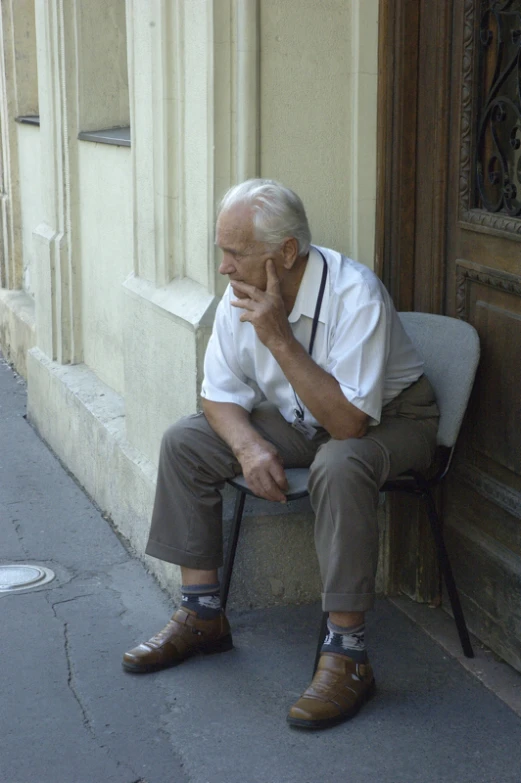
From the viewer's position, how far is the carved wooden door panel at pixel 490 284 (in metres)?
3.36

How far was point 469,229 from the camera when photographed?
11.7 ft

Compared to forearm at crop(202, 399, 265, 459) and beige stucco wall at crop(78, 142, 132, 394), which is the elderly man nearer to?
forearm at crop(202, 399, 265, 459)

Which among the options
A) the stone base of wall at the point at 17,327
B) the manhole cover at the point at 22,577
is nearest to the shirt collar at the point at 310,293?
the manhole cover at the point at 22,577

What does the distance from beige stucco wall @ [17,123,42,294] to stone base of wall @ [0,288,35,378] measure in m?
0.13

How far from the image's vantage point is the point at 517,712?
3275 mm

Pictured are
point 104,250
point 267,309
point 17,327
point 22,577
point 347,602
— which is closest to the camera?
point 347,602

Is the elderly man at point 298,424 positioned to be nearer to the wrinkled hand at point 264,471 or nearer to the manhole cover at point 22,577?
the wrinkled hand at point 264,471

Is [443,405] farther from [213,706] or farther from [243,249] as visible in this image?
[213,706]

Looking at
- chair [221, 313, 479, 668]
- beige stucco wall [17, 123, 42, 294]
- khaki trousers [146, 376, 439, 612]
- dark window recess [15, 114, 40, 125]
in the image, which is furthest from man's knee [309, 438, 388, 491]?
dark window recess [15, 114, 40, 125]

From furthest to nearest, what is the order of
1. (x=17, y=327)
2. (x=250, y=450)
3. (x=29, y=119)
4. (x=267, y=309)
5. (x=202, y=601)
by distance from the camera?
(x=17, y=327)
(x=29, y=119)
(x=202, y=601)
(x=250, y=450)
(x=267, y=309)

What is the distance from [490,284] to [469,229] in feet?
0.64

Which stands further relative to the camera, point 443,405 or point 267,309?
point 443,405

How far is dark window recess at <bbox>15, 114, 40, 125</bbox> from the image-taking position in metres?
7.17

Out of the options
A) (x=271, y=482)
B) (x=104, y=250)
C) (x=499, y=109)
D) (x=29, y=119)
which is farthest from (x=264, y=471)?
(x=29, y=119)
